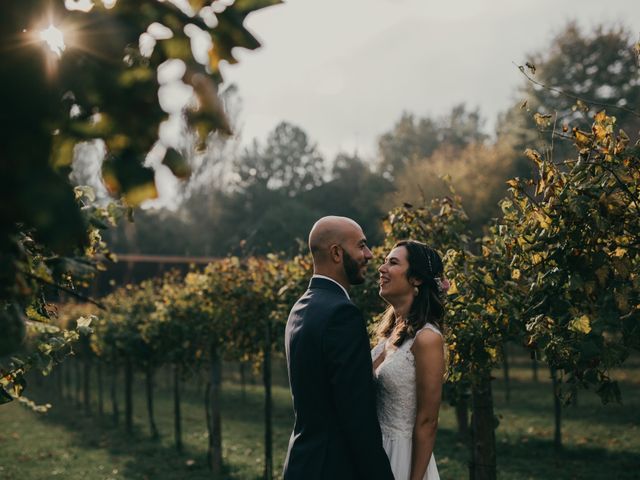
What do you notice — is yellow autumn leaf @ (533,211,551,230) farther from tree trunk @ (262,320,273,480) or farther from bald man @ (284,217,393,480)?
tree trunk @ (262,320,273,480)

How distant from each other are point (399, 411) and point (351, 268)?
96cm

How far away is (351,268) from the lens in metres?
4.14

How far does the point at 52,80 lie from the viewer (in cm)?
148

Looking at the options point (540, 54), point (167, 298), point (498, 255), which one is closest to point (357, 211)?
point (540, 54)

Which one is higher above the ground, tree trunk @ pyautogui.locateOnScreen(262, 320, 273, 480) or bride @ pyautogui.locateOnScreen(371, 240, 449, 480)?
bride @ pyautogui.locateOnScreen(371, 240, 449, 480)

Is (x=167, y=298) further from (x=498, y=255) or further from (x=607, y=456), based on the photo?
(x=498, y=255)

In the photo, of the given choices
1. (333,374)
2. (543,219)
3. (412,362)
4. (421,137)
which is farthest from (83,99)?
(421,137)

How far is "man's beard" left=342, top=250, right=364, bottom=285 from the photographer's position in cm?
412

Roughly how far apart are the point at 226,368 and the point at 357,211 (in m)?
19.4

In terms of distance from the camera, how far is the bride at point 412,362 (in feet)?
14.0

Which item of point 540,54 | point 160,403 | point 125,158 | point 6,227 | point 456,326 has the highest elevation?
point 540,54

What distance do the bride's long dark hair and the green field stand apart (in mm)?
7989

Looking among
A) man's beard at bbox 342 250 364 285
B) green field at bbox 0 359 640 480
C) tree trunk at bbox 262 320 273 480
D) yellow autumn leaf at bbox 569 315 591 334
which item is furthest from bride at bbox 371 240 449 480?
green field at bbox 0 359 640 480

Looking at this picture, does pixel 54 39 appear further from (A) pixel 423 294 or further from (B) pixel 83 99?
(A) pixel 423 294
